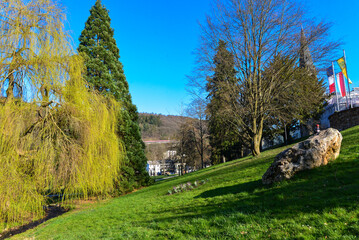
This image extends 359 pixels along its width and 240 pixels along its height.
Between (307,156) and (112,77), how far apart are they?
15796 millimetres

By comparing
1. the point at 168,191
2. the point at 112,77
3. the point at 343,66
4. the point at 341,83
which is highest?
the point at 343,66

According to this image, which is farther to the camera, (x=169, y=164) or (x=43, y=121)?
(x=169, y=164)

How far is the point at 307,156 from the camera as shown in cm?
554

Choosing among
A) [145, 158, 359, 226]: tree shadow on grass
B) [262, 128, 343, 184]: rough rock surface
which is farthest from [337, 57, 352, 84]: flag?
[145, 158, 359, 226]: tree shadow on grass

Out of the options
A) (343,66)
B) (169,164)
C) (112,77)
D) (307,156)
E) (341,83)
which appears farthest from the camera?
(169,164)

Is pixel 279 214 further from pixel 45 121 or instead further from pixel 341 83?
pixel 341 83

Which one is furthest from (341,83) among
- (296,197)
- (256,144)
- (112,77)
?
(296,197)

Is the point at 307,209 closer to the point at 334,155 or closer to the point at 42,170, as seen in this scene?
the point at 334,155

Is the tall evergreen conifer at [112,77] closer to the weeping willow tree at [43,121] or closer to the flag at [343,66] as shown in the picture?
the weeping willow tree at [43,121]

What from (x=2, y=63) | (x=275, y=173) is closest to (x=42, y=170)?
(x=2, y=63)

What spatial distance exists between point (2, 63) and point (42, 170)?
3.65 metres

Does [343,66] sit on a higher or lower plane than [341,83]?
higher

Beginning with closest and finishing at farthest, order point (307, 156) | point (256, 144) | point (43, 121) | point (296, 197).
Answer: point (296, 197) < point (307, 156) < point (43, 121) < point (256, 144)

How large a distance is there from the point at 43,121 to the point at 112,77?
11.3 meters
